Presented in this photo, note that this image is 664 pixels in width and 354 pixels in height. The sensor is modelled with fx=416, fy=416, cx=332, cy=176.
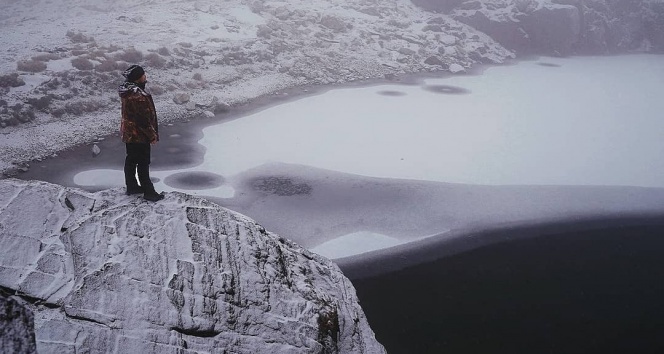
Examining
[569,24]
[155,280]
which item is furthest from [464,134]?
[569,24]

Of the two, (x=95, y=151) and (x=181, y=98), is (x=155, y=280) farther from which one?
(x=181, y=98)

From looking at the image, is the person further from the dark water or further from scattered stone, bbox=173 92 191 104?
scattered stone, bbox=173 92 191 104

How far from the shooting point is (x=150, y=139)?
18.0 feet

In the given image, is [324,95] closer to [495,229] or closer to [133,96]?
[495,229]

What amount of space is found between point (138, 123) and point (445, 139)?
13.7 metres

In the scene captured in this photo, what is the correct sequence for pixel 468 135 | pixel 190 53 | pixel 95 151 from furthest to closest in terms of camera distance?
pixel 190 53
pixel 468 135
pixel 95 151

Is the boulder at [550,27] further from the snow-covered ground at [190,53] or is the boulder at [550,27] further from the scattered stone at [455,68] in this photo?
the scattered stone at [455,68]

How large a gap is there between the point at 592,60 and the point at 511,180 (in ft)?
88.9

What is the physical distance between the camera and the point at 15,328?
362 cm

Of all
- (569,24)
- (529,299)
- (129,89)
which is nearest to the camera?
(129,89)

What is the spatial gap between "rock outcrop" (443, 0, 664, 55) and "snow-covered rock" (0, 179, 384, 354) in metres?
35.3

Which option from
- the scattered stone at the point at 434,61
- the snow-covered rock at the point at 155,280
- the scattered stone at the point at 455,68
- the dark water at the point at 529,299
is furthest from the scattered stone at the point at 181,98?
the scattered stone at the point at 455,68

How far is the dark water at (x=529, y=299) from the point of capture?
7.77 m

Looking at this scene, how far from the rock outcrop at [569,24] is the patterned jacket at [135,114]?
3536 cm
